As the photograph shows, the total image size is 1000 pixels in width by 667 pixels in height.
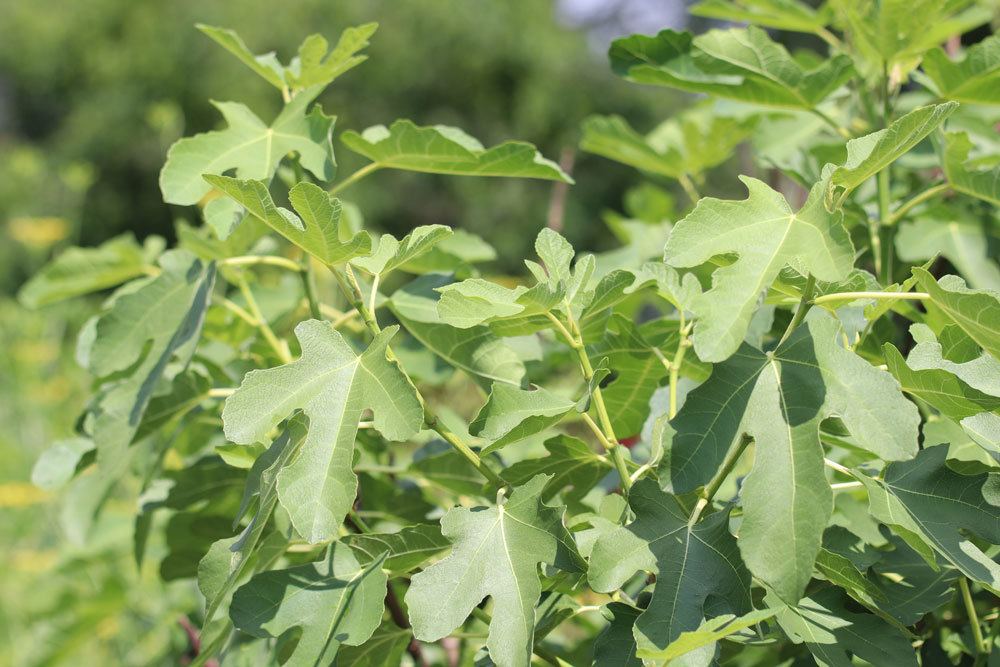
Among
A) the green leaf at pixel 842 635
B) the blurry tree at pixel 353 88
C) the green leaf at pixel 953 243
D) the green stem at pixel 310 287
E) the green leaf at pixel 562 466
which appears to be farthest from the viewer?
the blurry tree at pixel 353 88

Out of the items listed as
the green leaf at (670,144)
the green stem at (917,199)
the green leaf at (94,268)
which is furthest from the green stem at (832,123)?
the green leaf at (94,268)

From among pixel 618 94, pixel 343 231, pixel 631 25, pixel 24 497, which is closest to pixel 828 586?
pixel 343 231

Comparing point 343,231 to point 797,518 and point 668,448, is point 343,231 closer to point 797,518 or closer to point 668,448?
point 668,448

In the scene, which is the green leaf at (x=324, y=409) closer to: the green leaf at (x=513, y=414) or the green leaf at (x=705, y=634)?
the green leaf at (x=513, y=414)

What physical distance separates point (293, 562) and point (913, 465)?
0.65 meters

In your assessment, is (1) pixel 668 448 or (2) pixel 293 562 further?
(2) pixel 293 562

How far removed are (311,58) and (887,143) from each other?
0.62 metres

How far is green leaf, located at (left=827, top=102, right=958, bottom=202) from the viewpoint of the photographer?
25.4 inches

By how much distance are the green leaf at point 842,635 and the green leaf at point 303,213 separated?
0.44 meters

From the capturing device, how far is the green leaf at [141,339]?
1.01 m

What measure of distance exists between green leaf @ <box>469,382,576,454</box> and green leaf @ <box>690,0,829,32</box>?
0.73 meters

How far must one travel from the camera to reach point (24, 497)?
3500 mm

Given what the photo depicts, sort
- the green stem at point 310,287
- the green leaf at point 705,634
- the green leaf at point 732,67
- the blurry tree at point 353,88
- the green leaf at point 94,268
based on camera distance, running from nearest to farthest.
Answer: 1. the green leaf at point 705,634
2. the green stem at point 310,287
3. the green leaf at point 732,67
4. the green leaf at point 94,268
5. the blurry tree at point 353,88

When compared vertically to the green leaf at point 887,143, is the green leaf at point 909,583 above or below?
below
